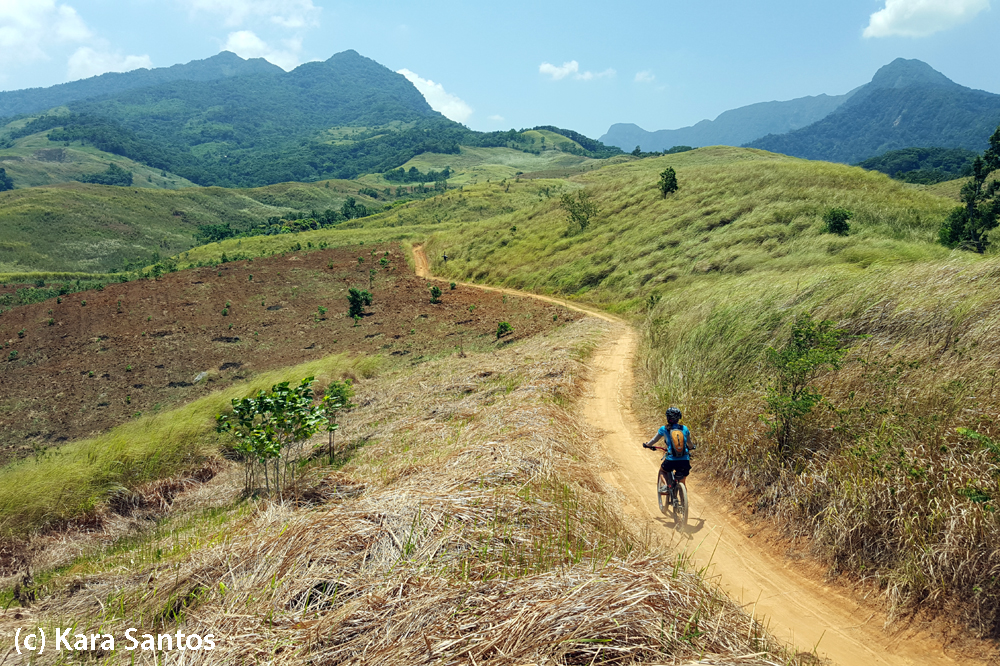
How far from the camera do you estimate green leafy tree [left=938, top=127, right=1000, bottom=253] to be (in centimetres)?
1716

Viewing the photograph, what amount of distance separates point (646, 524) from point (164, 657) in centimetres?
498

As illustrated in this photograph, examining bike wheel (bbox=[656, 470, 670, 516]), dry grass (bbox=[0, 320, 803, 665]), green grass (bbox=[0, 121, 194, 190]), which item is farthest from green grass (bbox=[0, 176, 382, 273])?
bike wheel (bbox=[656, 470, 670, 516])

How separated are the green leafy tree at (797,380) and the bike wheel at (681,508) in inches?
59.9

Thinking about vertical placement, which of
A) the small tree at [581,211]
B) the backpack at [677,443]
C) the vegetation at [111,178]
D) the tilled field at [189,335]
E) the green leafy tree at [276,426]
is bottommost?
the tilled field at [189,335]

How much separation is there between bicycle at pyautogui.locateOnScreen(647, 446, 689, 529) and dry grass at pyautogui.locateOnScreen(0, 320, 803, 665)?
896 millimetres

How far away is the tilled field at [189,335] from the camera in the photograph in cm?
1628

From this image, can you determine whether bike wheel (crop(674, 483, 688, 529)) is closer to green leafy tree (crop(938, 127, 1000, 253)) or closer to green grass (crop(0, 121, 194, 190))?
green leafy tree (crop(938, 127, 1000, 253))

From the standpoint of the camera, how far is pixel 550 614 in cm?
340

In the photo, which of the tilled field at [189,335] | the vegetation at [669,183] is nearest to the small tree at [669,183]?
the vegetation at [669,183]

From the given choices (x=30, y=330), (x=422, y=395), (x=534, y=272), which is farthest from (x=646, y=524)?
(x=30, y=330)

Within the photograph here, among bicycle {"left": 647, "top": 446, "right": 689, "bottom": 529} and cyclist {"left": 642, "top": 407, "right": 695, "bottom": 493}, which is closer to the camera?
bicycle {"left": 647, "top": 446, "right": 689, "bottom": 529}

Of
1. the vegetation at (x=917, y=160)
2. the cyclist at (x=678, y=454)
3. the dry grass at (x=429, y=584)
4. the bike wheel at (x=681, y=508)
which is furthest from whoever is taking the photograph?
the vegetation at (x=917, y=160)

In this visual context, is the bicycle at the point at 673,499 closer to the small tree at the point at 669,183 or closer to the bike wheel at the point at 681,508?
the bike wheel at the point at 681,508

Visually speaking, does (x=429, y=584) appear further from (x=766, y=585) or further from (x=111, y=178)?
(x=111, y=178)
